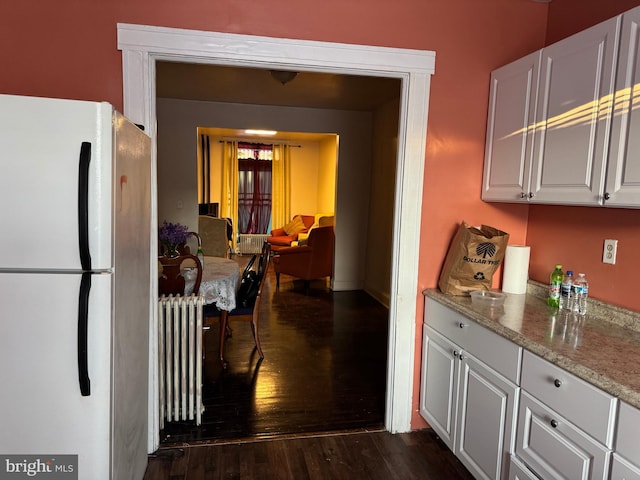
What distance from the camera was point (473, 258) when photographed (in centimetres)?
232

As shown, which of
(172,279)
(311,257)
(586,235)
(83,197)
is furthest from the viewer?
(311,257)

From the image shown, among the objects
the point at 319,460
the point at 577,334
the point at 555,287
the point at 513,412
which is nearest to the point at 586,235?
the point at 555,287

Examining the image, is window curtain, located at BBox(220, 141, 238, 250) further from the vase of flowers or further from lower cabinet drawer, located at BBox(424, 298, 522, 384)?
lower cabinet drawer, located at BBox(424, 298, 522, 384)

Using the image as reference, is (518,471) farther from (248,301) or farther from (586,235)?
(248,301)

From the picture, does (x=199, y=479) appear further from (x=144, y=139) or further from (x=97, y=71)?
(x=97, y=71)

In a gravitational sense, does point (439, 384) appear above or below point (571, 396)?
below

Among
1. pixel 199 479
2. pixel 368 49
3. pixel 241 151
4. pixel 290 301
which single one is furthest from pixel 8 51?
pixel 241 151

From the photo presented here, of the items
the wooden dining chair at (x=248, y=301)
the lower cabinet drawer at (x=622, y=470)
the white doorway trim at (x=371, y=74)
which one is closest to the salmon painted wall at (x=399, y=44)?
the white doorway trim at (x=371, y=74)

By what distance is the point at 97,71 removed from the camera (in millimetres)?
2076

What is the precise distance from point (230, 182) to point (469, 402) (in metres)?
7.98

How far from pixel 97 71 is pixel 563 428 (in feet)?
8.29

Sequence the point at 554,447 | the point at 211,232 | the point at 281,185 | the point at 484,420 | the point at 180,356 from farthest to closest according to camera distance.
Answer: the point at 281,185, the point at 211,232, the point at 180,356, the point at 484,420, the point at 554,447

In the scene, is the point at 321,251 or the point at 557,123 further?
the point at 321,251

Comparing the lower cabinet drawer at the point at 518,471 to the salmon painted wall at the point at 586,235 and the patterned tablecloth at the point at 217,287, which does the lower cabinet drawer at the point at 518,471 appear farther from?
the patterned tablecloth at the point at 217,287
